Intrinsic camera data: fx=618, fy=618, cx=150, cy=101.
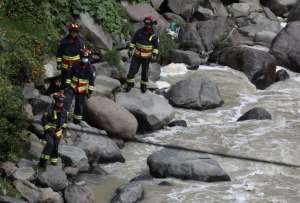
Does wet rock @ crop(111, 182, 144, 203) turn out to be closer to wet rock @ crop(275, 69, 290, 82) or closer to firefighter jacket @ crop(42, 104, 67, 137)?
firefighter jacket @ crop(42, 104, 67, 137)

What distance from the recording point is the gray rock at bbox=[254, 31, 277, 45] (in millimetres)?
25281

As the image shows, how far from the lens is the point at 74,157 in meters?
12.7

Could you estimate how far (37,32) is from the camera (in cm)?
1719

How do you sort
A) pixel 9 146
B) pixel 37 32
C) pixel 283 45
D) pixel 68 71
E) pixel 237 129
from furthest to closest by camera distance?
pixel 283 45 → pixel 37 32 → pixel 237 129 → pixel 68 71 → pixel 9 146

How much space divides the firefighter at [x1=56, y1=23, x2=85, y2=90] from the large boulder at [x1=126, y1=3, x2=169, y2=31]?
8300mm

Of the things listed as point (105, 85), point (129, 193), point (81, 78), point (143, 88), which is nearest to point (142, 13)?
point (143, 88)

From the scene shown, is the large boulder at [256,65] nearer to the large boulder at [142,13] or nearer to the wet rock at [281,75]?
the wet rock at [281,75]

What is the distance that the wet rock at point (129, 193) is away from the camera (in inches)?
457

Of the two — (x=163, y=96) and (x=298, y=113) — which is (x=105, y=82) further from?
(x=298, y=113)

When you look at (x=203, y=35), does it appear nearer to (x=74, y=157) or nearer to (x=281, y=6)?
(x=281, y=6)

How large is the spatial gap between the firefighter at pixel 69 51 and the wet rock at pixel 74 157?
2.28 metres

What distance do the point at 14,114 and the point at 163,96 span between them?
6.33 m

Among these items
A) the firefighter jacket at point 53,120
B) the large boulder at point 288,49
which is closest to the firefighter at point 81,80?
the firefighter jacket at point 53,120


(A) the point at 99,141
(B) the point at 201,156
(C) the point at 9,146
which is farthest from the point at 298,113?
(C) the point at 9,146
